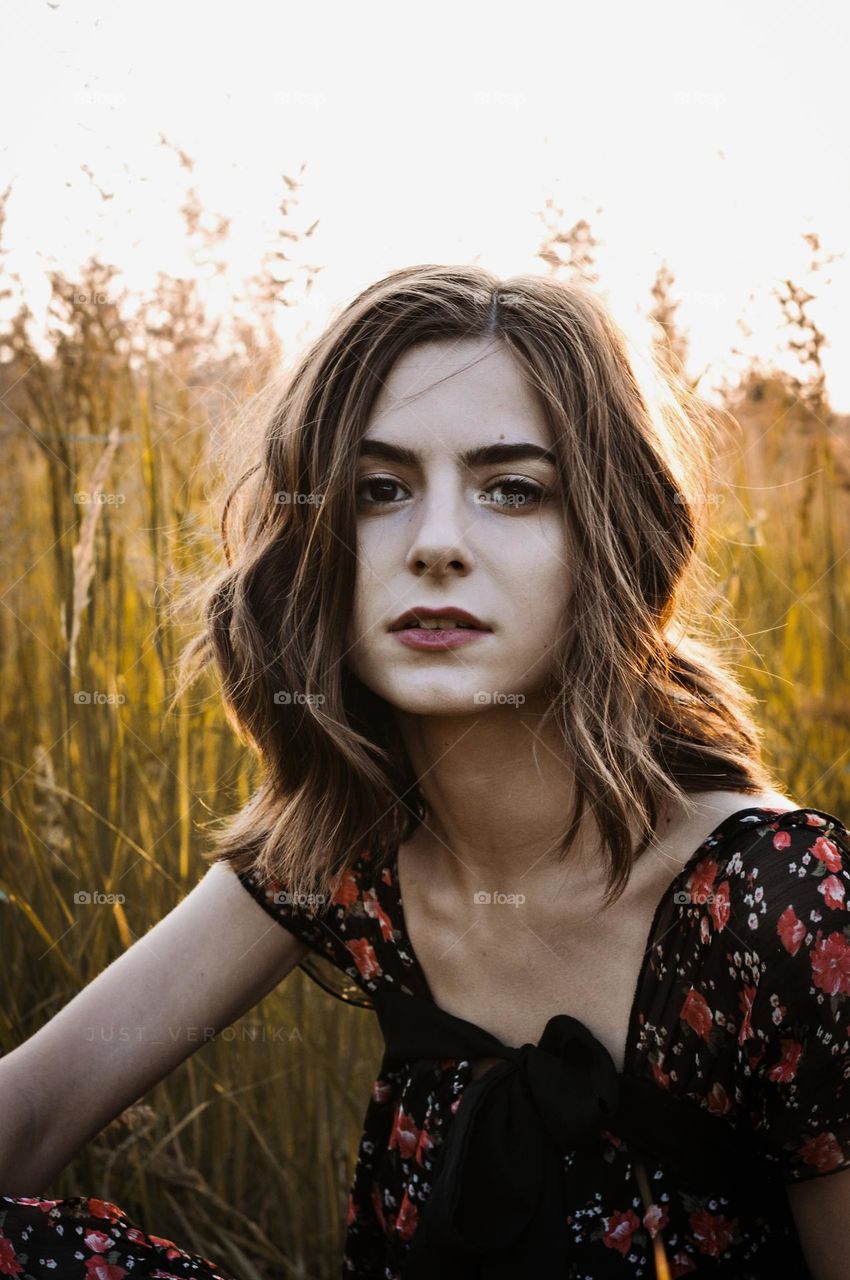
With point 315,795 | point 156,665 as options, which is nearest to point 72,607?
point 156,665

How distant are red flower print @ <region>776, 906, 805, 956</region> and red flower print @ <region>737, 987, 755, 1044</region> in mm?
66

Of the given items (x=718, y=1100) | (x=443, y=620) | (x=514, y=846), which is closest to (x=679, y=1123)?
(x=718, y=1100)

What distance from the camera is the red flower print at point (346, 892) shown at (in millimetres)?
1641

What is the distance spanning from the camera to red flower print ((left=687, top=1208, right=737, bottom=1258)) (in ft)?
4.38

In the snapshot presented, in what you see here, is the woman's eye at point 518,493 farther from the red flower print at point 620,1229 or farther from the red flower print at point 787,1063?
the red flower print at point 620,1229

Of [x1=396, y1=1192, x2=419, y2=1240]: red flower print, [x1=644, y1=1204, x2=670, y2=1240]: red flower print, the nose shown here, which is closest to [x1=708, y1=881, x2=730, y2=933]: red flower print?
[x1=644, y1=1204, x2=670, y2=1240]: red flower print

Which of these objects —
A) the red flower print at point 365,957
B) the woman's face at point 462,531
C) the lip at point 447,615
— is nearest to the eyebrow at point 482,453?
the woman's face at point 462,531

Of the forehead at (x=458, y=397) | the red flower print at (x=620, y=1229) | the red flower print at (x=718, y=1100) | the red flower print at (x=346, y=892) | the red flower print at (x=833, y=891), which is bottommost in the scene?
the red flower print at (x=620, y=1229)

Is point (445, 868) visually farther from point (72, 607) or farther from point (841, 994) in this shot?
point (72, 607)

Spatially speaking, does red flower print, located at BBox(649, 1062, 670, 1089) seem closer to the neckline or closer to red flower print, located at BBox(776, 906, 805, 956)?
the neckline

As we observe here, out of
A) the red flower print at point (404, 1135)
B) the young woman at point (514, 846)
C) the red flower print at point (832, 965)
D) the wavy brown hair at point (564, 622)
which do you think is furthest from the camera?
the red flower print at point (404, 1135)

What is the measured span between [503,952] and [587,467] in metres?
0.60

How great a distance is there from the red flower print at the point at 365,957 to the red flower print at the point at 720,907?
50 centimetres

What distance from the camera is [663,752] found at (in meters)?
1.48
